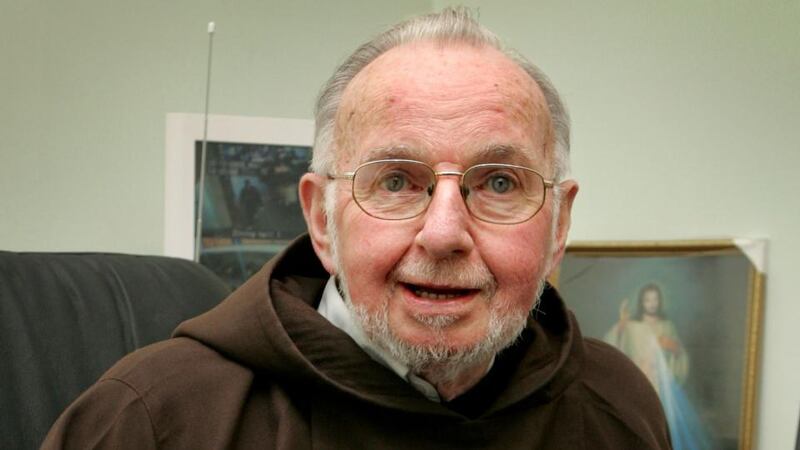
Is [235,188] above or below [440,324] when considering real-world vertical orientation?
above

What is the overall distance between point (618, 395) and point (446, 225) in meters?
0.60

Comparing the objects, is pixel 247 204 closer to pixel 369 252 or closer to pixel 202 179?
pixel 202 179

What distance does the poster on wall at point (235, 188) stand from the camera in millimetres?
2404

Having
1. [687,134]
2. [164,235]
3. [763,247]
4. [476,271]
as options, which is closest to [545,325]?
[476,271]

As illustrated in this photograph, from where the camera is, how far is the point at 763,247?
186 centimetres

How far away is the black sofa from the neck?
59 cm

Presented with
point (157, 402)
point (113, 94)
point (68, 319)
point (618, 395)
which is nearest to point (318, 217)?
point (157, 402)

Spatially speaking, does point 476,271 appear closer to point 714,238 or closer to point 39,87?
point 714,238

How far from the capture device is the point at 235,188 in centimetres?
255

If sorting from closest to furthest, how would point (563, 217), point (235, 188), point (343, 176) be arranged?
point (343, 176)
point (563, 217)
point (235, 188)

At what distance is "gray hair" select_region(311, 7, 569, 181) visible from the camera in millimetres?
1328

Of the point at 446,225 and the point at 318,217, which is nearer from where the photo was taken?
the point at 446,225

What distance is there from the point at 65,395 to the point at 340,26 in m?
1.59

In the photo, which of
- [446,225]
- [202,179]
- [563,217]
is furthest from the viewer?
[202,179]
